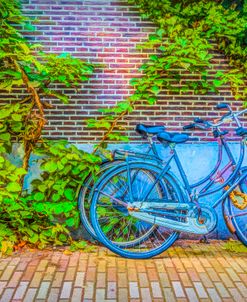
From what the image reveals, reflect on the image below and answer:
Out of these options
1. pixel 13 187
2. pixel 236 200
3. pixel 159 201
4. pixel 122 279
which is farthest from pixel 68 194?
pixel 236 200

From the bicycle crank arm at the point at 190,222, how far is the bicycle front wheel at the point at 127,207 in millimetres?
79

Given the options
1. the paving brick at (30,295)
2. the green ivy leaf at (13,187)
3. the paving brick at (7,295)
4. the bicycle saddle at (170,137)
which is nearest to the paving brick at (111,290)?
the paving brick at (30,295)

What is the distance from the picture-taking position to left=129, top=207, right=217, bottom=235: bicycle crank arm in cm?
445

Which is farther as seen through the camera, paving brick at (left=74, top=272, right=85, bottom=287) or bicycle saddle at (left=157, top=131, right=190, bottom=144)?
bicycle saddle at (left=157, top=131, right=190, bottom=144)

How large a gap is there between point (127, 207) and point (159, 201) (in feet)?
1.04

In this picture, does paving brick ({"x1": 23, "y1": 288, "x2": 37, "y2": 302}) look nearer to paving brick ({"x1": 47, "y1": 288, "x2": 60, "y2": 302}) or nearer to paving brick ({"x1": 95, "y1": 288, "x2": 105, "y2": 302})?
paving brick ({"x1": 47, "y1": 288, "x2": 60, "y2": 302})

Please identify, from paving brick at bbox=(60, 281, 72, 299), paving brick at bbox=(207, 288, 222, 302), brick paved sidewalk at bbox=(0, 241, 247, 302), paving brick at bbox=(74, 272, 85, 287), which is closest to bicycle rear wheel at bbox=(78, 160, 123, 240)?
brick paved sidewalk at bbox=(0, 241, 247, 302)

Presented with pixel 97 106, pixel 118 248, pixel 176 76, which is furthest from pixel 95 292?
pixel 176 76

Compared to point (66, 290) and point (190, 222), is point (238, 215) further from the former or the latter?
point (66, 290)

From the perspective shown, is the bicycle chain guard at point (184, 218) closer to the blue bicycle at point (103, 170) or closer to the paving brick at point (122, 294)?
the blue bicycle at point (103, 170)

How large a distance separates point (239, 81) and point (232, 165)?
3.11ft

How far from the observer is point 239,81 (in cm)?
496

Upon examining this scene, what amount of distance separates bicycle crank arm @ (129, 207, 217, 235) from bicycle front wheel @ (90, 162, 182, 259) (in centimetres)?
8

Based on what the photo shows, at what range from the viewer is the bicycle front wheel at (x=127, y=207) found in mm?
4477
